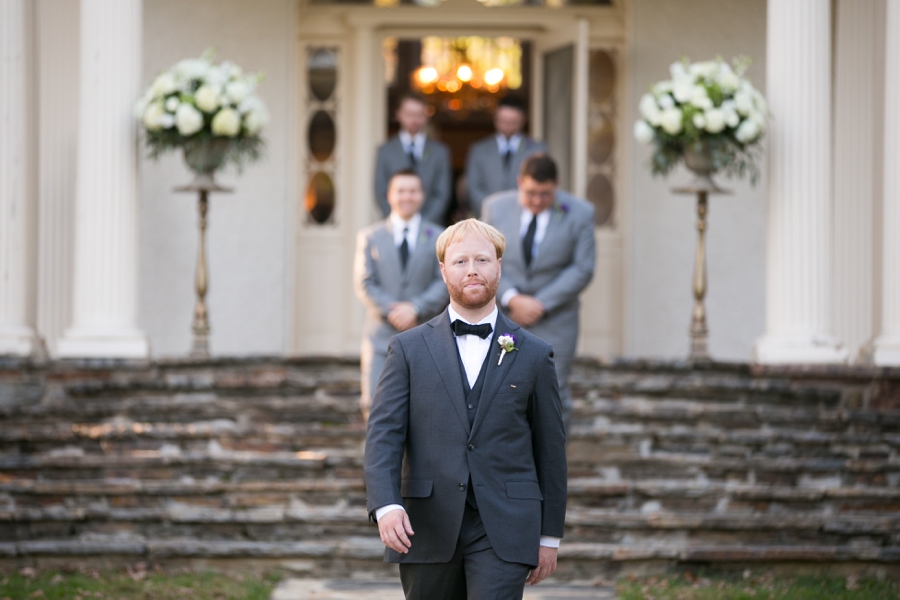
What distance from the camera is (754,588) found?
632 centimetres

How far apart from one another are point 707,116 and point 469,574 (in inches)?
218

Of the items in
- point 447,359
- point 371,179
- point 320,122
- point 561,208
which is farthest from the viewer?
point 320,122

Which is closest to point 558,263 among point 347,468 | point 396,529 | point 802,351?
point 347,468

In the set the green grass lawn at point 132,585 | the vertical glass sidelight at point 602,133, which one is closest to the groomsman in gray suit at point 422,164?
the vertical glass sidelight at point 602,133

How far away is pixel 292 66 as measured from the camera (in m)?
11.3

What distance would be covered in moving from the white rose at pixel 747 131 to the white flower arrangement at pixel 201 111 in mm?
3578

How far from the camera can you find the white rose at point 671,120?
28.2 ft

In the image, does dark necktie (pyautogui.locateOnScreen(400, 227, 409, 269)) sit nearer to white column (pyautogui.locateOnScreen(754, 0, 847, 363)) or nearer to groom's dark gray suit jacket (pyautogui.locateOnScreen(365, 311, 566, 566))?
white column (pyautogui.locateOnScreen(754, 0, 847, 363))

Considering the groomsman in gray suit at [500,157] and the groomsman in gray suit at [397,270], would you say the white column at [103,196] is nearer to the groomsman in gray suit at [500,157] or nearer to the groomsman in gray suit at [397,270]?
the groomsman in gray suit at [397,270]

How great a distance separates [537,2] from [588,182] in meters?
1.85

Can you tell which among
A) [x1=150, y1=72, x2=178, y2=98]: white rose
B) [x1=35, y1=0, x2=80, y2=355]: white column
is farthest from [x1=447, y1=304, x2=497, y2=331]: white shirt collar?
[x1=35, y1=0, x2=80, y2=355]: white column

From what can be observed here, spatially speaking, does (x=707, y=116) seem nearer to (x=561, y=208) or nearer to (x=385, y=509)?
(x=561, y=208)

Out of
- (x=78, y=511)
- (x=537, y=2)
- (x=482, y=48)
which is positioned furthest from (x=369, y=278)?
(x=482, y=48)

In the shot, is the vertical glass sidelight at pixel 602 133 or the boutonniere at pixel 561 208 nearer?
the boutonniere at pixel 561 208
